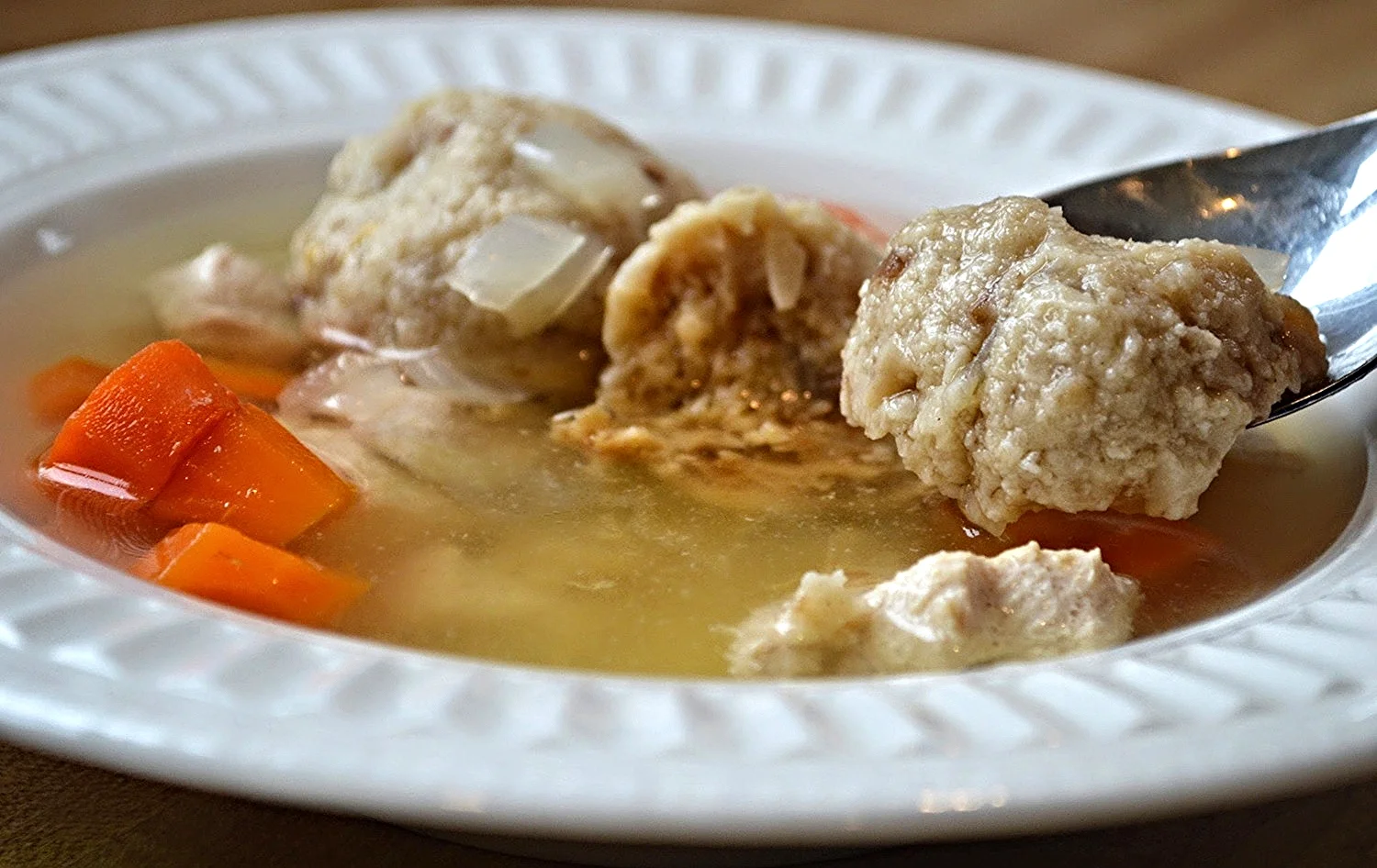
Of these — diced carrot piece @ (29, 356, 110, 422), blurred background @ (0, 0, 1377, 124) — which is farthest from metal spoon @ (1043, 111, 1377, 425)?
blurred background @ (0, 0, 1377, 124)

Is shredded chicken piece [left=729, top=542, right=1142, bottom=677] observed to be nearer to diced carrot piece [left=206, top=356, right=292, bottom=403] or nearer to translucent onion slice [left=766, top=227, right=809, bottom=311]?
translucent onion slice [left=766, top=227, right=809, bottom=311]

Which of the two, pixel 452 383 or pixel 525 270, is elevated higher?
pixel 525 270

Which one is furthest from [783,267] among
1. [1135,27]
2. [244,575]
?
[1135,27]

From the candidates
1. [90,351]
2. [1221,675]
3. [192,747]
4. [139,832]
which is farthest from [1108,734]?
[90,351]

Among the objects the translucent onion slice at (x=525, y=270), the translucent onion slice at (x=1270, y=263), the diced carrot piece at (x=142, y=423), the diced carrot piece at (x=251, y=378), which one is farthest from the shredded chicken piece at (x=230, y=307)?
the translucent onion slice at (x=1270, y=263)

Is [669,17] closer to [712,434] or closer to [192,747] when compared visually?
[712,434]

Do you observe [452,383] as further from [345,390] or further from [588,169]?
[588,169]
